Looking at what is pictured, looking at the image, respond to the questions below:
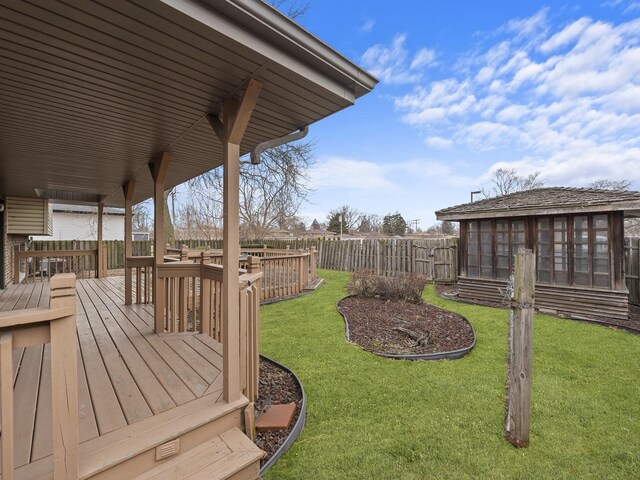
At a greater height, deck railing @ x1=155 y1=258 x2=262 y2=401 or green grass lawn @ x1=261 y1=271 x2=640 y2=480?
deck railing @ x1=155 y1=258 x2=262 y2=401

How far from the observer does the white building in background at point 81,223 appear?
68.0 ft

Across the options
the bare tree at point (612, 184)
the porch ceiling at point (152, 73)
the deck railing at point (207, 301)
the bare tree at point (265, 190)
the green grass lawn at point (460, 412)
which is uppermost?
the bare tree at point (612, 184)

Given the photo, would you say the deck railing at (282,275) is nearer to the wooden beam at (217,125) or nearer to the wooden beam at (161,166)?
the wooden beam at (161,166)

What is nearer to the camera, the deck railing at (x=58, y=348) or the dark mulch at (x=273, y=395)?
the deck railing at (x=58, y=348)

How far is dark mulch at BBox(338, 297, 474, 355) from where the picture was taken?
15.9 ft

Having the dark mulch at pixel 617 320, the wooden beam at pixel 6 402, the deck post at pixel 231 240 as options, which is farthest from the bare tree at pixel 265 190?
the wooden beam at pixel 6 402

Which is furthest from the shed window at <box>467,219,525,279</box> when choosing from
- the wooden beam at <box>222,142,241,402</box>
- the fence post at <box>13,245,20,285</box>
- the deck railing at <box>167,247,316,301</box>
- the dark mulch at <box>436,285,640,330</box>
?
the fence post at <box>13,245,20,285</box>

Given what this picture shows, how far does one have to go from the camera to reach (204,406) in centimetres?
228

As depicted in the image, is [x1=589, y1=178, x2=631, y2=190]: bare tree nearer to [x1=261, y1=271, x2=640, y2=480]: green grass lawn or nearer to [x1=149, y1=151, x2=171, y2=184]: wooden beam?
[x1=261, y1=271, x2=640, y2=480]: green grass lawn

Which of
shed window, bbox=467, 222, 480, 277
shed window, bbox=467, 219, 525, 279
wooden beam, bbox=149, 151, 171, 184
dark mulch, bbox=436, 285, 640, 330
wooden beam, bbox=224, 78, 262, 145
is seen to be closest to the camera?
wooden beam, bbox=224, 78, 262, 145

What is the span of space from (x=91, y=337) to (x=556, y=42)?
42.6 feet

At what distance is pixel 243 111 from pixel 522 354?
305 centimetres

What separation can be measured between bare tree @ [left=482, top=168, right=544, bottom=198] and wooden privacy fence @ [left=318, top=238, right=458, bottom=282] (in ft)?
60.7

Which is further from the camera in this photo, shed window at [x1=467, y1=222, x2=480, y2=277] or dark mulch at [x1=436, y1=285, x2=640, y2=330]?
shed window at [x1=467, y1=222, x2=480, y2=277]
